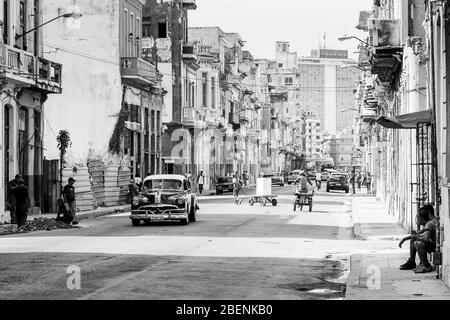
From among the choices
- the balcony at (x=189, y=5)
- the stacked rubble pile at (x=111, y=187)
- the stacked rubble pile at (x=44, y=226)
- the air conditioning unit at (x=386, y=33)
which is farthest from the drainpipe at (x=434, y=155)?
the balcony at (x=189, y=5)

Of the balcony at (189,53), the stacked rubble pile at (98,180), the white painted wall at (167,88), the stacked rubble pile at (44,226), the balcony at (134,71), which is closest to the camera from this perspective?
the stacked rubble pile at (44,226)

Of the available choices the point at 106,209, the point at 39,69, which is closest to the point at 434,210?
the point at 39,69

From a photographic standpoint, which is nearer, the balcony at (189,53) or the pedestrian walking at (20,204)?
the pedestrian walking at (20,204)

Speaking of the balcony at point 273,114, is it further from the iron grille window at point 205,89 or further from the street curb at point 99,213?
the street curb at point 99,213

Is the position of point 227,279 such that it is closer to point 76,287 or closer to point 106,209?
point 76,287

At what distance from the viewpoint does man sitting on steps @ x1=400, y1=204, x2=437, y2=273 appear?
1641 centimetres

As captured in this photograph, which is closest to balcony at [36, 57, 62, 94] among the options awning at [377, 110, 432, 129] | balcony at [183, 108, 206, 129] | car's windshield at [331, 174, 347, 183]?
awning at [377, 110, 432, 129]

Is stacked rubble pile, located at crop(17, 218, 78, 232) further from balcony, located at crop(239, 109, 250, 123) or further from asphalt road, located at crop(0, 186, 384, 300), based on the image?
balcony, located at crop(239, 109, 250, 123)

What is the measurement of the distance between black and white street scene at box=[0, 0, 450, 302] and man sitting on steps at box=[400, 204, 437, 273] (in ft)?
0.12

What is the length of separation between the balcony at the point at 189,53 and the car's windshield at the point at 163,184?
4393cm

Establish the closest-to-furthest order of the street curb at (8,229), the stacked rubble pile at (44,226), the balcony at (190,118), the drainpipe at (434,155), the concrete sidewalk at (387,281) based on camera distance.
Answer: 1. the concrete sidewalk at (387,281)
2. the drainpipe at (434,155)
3. the street curb at (8,229)
4. the stacked rubble pile at (44,226)
5. the balcony at (190,118)

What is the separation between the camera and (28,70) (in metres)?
37.7

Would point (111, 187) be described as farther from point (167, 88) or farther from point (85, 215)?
point (167, 88)

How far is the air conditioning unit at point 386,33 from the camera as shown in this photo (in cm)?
3209
